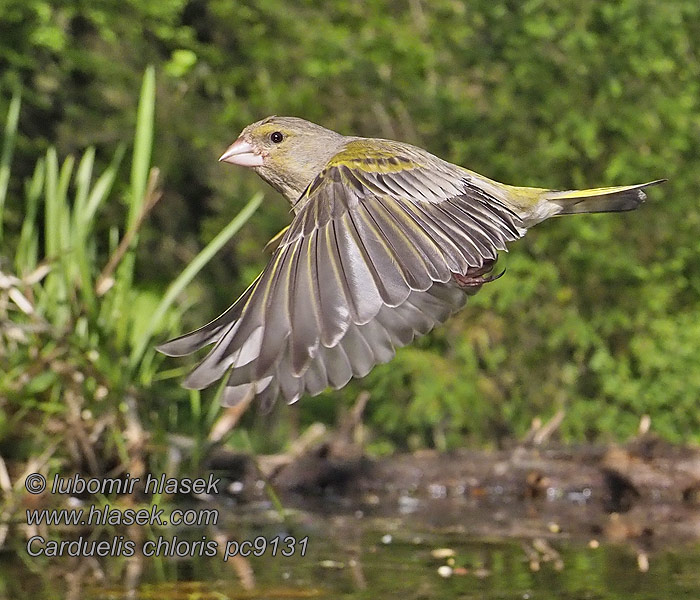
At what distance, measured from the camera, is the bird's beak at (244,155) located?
4738 mm

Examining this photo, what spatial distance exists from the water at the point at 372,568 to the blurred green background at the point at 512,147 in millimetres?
2852

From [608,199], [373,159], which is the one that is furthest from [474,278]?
[373,159]

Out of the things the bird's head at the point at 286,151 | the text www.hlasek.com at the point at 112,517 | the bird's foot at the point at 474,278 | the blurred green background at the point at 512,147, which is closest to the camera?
the bird's foot at the point at 474,278

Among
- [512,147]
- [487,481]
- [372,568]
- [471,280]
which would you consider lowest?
[372,568]

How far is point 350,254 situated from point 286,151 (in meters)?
1.37

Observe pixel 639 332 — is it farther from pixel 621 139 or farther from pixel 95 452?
pixel 95 452

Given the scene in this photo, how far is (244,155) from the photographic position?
15.6ft

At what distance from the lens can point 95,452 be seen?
18.0ft

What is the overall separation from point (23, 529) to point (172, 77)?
4.43 meters

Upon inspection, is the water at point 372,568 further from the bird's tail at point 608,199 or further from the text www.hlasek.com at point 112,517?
the bird's tail at point 608,199

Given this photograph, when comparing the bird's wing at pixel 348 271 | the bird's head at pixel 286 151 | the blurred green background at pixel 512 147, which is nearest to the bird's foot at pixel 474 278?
the bird's wing at pixel 348 271

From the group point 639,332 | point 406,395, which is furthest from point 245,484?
point 639,332

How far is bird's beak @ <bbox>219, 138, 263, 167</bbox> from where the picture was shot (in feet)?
15.5
